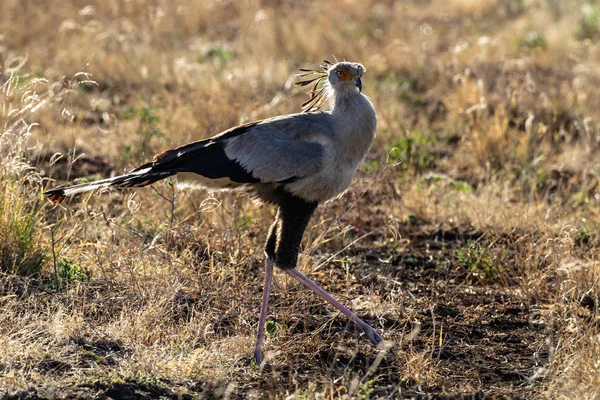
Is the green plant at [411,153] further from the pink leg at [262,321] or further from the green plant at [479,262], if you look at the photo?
the pink leg at [262,321]

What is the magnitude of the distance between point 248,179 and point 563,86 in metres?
5.75

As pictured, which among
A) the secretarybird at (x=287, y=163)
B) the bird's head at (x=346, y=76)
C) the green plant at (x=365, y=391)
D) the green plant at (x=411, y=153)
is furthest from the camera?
the green plant at (x=411, y=153)

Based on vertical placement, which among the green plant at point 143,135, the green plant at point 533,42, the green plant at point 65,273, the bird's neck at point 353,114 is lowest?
the green plant at point 65,273

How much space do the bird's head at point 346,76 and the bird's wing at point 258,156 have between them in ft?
0.97

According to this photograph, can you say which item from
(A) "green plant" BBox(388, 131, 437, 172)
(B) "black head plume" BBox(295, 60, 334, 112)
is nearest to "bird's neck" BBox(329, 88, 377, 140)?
(B) "black head plume" BBox(295, 60, 334, 112)

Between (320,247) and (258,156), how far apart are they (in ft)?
5.84

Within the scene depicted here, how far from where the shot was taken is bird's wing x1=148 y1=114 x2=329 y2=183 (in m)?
4.41

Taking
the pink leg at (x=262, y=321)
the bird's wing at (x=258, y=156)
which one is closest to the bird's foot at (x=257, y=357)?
the pink leg at (x=262, y=321)

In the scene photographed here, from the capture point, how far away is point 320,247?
239 inches

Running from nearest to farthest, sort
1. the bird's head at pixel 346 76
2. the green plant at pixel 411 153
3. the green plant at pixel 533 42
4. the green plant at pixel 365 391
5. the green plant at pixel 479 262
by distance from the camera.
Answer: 1. the green plant at pixel 365 391
2. the bird's head at pixel 346 76
3. the green plant at pixel 479 262
4. the green plant at pixel 411 153
5. the green plant at pixel 533 42

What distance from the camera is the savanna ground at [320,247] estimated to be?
13.5 feet

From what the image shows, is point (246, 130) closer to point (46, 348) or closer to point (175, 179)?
point (175, 179)

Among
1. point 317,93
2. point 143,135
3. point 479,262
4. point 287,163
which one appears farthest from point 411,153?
point 287,163

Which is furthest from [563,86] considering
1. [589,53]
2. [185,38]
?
[185,38]
